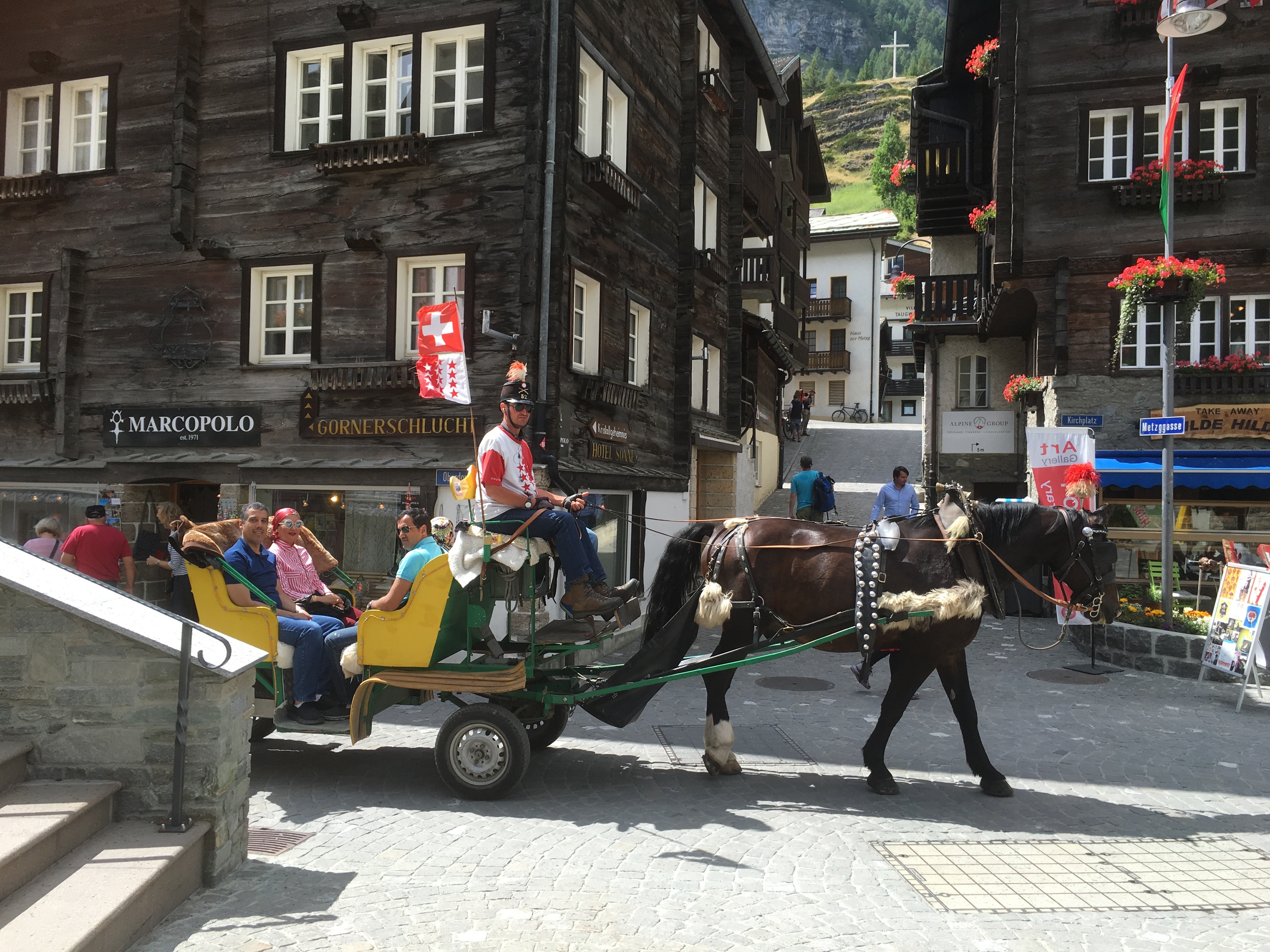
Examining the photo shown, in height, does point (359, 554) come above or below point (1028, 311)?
below

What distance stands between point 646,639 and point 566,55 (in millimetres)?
8705

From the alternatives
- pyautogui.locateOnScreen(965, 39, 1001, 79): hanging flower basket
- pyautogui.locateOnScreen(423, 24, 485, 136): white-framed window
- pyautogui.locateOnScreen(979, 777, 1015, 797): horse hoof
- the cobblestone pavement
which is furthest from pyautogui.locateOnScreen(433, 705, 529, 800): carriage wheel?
pyautogui.locateOnScreen(965, 39, 1001, 79): hanging flower basket

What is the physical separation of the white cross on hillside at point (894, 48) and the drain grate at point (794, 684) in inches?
5368

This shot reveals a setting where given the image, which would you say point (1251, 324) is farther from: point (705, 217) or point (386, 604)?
point (386, 604)

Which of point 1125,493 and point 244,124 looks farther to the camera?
point 1125,493

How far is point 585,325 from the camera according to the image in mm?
14422

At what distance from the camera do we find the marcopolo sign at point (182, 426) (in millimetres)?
13984

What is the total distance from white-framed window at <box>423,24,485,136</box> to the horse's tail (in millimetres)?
7682

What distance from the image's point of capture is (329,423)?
44.2 feet

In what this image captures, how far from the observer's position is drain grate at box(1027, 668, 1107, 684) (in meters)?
11.1

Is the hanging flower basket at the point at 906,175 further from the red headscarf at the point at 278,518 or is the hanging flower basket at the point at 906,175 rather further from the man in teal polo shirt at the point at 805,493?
the red headscarf at the point at 278,518

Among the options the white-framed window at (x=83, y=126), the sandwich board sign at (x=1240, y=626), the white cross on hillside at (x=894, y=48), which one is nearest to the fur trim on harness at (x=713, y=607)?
the sandwich board sign at (x=1240, y=626)

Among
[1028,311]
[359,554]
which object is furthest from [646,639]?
[1028,311]

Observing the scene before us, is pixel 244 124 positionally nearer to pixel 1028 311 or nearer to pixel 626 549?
pixel 626 549
